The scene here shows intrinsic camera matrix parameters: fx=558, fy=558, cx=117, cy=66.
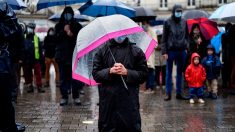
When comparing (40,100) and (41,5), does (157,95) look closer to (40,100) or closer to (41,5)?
(40,100)

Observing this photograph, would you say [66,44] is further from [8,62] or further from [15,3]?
[8,62]

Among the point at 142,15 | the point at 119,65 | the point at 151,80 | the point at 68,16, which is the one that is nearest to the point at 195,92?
the point at 151,80

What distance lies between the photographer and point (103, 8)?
40.1 feet

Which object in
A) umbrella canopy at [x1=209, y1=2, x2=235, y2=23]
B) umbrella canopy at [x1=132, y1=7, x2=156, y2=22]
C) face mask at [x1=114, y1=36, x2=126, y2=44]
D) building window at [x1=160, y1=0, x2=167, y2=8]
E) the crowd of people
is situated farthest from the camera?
building window at [x1=160, y1=0, x2=167, y2=8]

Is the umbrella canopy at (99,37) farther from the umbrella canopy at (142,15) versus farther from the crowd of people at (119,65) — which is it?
the umbrella canopy at (142,15)

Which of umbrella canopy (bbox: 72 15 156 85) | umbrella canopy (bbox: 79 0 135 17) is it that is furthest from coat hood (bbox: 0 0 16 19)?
umbrella canopy (bbox: 79 0 135 17)

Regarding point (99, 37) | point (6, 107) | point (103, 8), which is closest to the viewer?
point (99, 37)

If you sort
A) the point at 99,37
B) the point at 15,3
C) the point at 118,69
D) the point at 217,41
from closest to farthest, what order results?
the point at 118,69 → the point at 99,37 → the point at 15,3 → the point at 217,41

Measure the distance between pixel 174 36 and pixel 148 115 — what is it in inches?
96.5

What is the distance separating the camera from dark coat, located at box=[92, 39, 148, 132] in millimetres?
5918

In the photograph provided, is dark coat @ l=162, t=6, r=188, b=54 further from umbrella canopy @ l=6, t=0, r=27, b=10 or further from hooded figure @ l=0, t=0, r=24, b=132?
hooded figure @ l=0, t=0, r=24, b=132

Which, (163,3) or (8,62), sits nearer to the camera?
(8,62)

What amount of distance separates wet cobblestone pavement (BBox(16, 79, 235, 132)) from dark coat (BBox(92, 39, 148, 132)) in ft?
7.92

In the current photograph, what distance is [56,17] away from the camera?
60.6 feet
